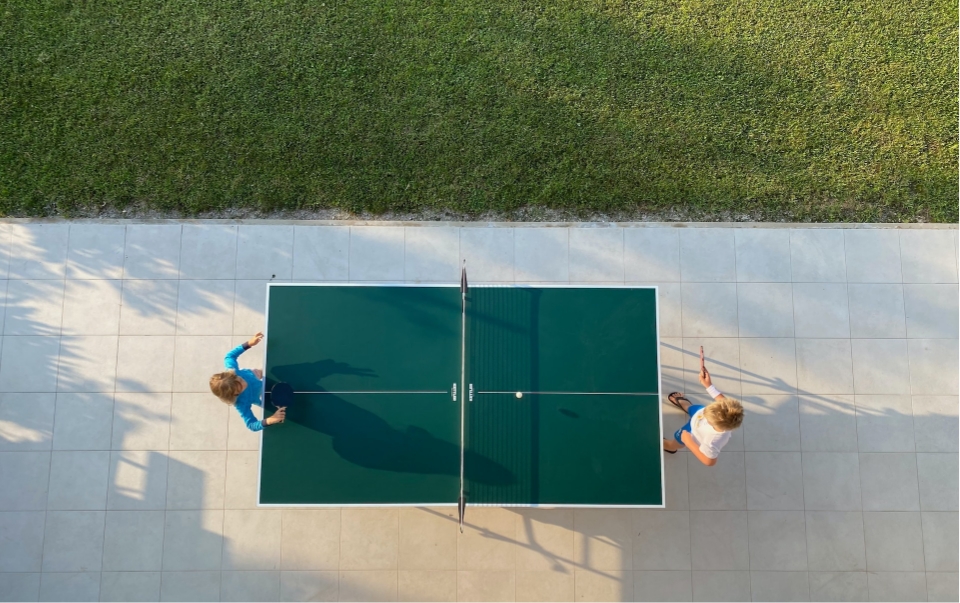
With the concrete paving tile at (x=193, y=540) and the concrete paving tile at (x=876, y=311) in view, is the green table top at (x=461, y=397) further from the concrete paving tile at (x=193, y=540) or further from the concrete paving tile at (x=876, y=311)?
the concrete paving tile at (x=876, y=311)

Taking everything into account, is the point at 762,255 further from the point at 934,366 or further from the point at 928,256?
the point at 934,366

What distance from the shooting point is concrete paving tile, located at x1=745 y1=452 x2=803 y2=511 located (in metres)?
6.14

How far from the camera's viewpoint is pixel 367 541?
19.8ft

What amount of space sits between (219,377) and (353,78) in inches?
161

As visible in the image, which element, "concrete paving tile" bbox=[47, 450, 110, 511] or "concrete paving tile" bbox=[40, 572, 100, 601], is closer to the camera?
"concrete paving tile" bbox=[40, 572, 100, 601]

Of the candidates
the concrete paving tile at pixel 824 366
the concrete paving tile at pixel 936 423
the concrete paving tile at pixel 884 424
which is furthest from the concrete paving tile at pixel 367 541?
the concrete paving tile at pixel 936 423

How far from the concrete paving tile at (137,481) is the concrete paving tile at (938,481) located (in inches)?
335

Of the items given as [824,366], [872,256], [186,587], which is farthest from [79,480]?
[872,256]

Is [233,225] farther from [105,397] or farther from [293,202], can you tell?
[105,397]

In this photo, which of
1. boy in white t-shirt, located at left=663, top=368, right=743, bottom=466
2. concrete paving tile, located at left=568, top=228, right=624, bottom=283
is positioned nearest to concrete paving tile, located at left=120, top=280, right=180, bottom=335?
concrete paving tile, located at left=568, top=228, right=624, bottom=283

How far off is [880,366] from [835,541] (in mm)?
2067

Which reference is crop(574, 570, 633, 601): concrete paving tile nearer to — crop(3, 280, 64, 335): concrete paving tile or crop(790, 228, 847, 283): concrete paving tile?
crop(790, 228, 847, 283): concrete paving tile

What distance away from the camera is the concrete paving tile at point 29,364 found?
6.18 m

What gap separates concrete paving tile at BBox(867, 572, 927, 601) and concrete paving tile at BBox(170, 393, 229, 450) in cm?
734
